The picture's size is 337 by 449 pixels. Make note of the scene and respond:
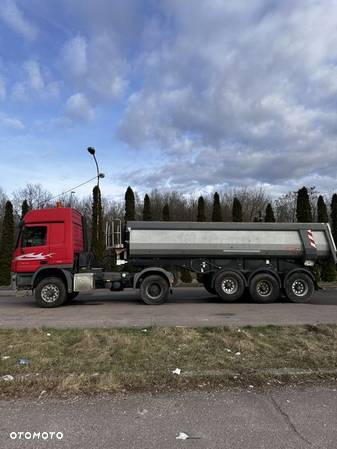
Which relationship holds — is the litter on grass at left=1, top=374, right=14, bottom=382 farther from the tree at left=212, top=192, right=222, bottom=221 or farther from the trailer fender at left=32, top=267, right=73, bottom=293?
the tree at left=212, top=192, right=222, bottom=221

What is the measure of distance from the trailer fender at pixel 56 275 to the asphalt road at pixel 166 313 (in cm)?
77

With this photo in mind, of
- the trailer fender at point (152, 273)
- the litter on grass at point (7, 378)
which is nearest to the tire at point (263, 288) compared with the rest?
the trailer fender at point (152, 273)

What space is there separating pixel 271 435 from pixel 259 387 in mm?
1266

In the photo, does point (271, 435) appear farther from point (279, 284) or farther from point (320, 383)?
point (279, 284)

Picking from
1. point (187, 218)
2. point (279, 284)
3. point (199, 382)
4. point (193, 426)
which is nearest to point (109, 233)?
point (279, 284)

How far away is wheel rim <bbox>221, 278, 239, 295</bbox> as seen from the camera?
14836mm

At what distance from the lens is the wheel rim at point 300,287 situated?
14947 millimetres

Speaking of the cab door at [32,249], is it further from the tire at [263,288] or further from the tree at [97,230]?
the tree at [97,230]

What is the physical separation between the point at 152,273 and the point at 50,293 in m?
3.44

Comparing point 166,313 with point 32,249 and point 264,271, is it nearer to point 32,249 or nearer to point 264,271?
point 264,271

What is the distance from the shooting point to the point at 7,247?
28641mm

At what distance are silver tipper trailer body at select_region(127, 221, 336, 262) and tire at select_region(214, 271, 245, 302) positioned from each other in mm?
707

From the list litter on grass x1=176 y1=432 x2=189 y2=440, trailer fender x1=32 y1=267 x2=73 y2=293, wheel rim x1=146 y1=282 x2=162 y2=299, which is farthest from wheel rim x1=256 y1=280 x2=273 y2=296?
litter on grass x1=176 y1=432 x2=189 y2=440

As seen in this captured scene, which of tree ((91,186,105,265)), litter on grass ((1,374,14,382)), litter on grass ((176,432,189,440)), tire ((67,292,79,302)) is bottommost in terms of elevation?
litter on grass ((176,432,189,440))
